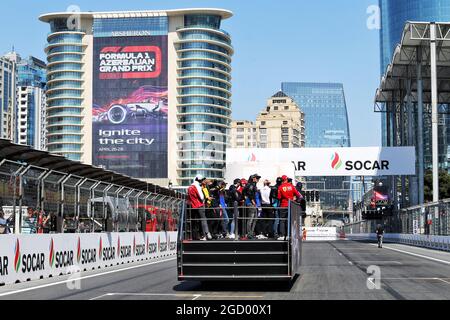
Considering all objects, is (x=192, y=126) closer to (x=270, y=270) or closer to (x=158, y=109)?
(x=158, y=109)

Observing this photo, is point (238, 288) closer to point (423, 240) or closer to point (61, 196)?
point (61, 196)

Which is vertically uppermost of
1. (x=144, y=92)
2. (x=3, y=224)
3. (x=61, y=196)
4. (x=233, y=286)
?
(x=144, y=92)

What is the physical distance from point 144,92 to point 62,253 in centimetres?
15851

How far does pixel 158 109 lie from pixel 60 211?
155 m

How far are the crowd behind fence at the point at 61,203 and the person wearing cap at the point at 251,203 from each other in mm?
1577

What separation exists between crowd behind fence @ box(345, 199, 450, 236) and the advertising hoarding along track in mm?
3760

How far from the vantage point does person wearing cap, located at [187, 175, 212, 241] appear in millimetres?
16688

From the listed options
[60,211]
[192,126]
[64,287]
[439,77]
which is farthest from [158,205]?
[192,126]

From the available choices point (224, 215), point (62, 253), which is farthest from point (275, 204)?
point (62, 253)

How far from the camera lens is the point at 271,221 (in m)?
17.2

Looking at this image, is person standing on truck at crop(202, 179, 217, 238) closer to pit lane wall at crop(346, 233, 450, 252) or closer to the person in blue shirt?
the person in blue shirt

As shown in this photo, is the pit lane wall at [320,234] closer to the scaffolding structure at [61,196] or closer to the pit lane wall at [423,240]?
the pit lane wall at [423,240]

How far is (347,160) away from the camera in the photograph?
187ft
